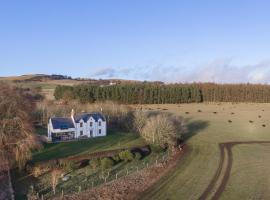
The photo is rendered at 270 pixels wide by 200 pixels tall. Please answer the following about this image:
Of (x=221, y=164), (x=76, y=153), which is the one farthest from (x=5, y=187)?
(x=221, y=164)

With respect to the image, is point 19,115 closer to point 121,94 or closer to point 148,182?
point 148,182

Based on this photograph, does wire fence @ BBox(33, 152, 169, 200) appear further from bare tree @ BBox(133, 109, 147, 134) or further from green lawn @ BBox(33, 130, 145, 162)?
bare tree @ BBox(133, 109, 147, 134)

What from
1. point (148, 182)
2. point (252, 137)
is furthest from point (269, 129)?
point (148, 182)

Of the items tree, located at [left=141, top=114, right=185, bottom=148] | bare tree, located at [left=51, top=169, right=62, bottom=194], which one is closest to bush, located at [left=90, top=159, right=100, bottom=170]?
bare tree, located at [left=51, top=169, right=62, bottom=194]

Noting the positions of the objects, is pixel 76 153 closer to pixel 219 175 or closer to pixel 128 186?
pixel 128 186

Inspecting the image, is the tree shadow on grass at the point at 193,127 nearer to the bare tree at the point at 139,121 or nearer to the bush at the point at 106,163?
the bare tree at the point at 139,121

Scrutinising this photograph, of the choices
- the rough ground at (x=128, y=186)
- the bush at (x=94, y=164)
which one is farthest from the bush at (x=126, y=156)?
the rough ground at (x=128, y=186)
